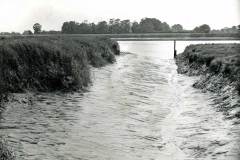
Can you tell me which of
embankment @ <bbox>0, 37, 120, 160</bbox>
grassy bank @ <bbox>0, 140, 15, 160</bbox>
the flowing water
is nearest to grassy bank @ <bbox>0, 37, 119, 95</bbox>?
embankment @ <bbox>0, 37, 120, 160</bbox>

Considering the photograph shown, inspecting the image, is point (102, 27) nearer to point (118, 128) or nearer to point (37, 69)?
point (37, 69)

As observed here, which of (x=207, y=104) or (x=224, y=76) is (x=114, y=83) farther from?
(x=207, y=104)

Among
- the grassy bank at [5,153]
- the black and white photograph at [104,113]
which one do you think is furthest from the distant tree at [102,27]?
the grassy bank at [5,153]

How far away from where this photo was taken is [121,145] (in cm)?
1455

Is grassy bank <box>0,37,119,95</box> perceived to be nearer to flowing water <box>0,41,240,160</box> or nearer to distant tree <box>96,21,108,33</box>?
flowing water <box>0,41,240,160</box>

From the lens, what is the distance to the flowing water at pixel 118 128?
530 inches

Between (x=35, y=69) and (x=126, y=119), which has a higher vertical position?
(x=35, y=69)

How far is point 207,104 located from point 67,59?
312 inches

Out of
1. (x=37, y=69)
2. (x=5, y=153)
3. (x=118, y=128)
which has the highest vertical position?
(x=37, y=69)

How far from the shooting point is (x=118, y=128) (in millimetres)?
16766

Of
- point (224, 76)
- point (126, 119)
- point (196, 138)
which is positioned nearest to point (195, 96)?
point (224, 76)

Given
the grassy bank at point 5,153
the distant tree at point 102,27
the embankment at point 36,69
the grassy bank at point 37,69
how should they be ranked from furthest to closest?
the distant tree at point 102,27 < the grassy bank at point 37,69 < the embankment at point 36,69 < the grassy bank at point 5,153

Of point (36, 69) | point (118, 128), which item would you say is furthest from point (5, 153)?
point (36, 69)

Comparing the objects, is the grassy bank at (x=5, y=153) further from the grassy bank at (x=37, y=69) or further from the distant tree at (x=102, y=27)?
the distant tree at (x=102, y=27)
